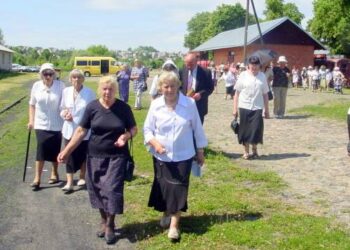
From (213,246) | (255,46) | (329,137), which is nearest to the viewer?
(213,246)

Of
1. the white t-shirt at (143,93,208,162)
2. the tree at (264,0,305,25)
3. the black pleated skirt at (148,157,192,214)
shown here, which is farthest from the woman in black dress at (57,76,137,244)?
the tree at (264,0,305,25)

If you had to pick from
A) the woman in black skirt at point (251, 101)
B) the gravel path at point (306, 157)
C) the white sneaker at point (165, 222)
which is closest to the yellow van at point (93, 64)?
the gravel path at point (306, 157)

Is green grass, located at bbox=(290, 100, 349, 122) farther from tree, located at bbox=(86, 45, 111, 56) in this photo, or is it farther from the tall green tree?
tree, located at bbox=(86, 45, 111, 56)

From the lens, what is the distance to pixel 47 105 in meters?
8.10

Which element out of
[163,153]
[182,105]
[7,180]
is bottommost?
[7,180]

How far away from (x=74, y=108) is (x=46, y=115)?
0.52m

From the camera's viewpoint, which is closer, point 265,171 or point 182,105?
point 182,105

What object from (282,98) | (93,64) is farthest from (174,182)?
(93,64)

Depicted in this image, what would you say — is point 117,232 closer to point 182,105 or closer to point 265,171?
point 182,105

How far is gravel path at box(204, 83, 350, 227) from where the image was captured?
7336 millimetres

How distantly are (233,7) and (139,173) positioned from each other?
9530 centimetres

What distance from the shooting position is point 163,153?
5.83 m

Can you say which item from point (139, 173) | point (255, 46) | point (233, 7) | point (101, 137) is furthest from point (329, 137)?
point (233, 7)

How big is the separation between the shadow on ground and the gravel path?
0.93 m
